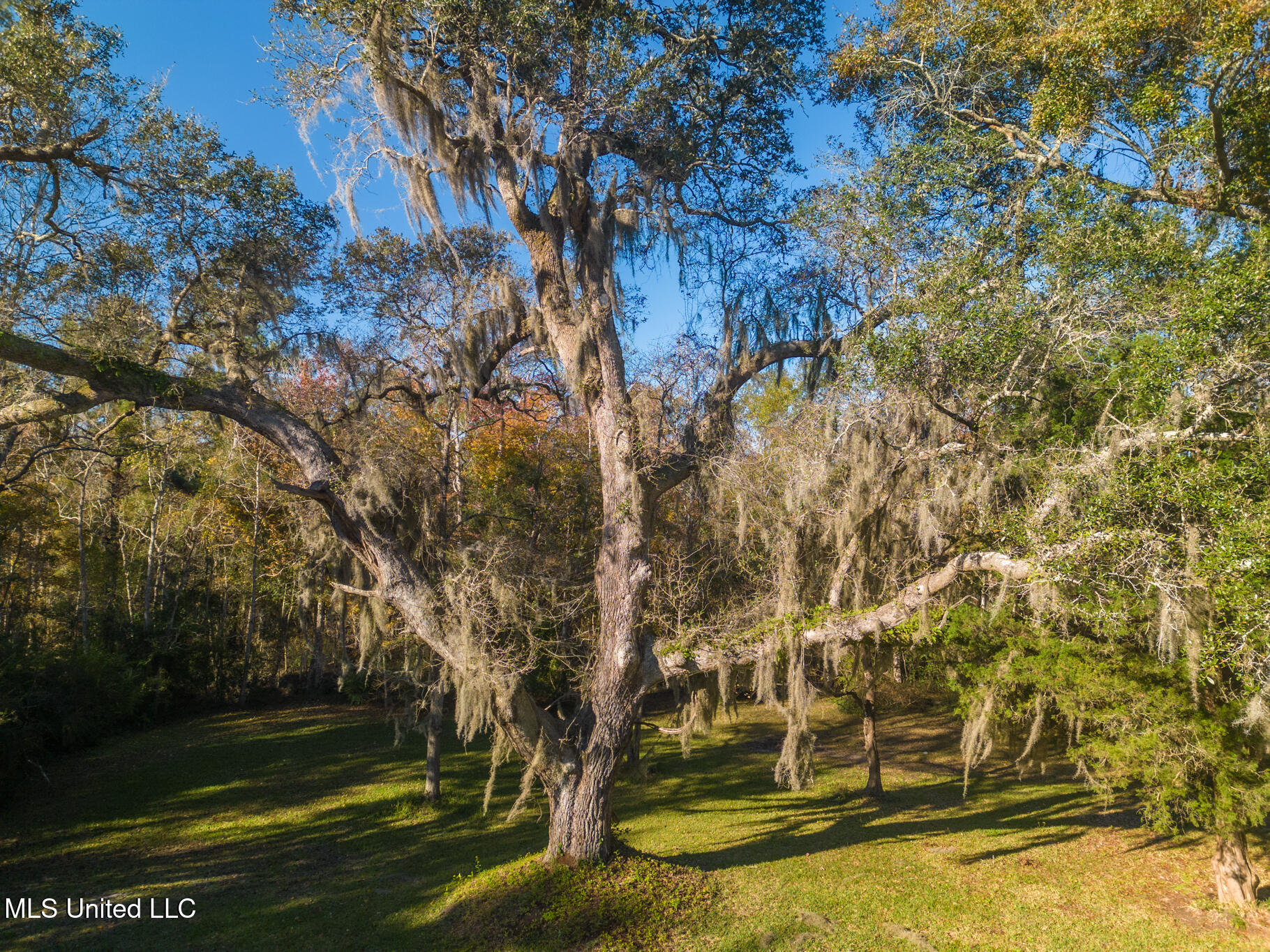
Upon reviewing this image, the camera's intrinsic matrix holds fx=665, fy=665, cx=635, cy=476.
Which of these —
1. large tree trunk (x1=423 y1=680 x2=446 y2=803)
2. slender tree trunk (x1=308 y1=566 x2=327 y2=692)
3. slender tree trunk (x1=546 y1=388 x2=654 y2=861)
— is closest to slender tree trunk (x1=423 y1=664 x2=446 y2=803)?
large tree trunk (x1=423 y1=680 x2=446 y2=803)

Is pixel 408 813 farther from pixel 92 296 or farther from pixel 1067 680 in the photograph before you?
pixel 1067 680

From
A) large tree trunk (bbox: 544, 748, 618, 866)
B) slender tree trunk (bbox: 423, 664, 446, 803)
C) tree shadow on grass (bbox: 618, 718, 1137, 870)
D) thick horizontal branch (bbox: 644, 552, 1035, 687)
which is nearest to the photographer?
thick horizontal branch (bbox: 644, 552, 1035, 687)

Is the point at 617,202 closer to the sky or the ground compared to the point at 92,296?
closer to the sky

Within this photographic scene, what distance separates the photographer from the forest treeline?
234 inches

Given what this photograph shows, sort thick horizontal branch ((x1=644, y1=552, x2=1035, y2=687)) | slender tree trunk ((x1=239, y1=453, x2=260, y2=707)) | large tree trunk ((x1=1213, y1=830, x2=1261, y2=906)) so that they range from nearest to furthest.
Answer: thick horizontal branch ((x1=644, y1=552, x2=1035, y2=687))
large tree trunk ((x1=1213, y1=830, x2=1261, y2=906))
slender tree trunk ((x1=239, y1=453, x2=260, y2=707))

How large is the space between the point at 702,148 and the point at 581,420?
5.36 m

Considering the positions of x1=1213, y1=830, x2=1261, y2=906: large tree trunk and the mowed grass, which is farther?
x1=1213, y1=830, x2=1261, y2=906: large tree trunk

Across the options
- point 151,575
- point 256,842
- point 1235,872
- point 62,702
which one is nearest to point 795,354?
point 1235,872

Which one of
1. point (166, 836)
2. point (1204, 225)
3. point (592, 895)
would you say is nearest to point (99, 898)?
point (166, 836)

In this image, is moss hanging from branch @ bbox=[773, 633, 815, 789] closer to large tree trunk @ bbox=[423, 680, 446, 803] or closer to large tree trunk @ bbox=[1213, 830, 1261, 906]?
large tree trunk @ bbox=[1213, 830, 1261, 906]

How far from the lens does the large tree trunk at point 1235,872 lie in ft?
23.3

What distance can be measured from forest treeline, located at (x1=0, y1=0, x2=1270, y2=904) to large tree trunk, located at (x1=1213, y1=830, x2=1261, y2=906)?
0.05 metres

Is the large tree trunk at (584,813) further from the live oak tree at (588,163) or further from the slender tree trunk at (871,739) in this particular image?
the slender tree trunk at (871,739)

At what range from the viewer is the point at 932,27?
337 inches
